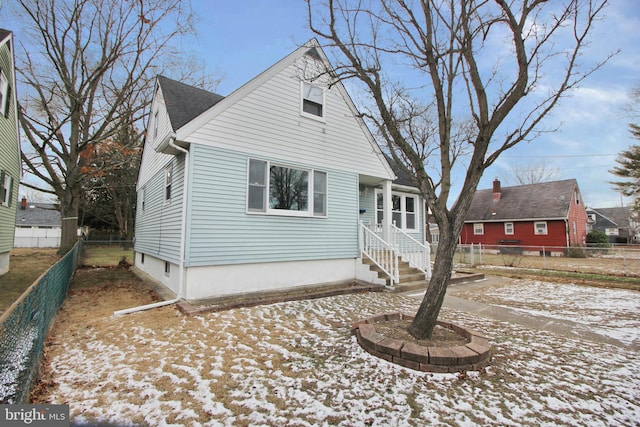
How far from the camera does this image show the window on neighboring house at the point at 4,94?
9066mm

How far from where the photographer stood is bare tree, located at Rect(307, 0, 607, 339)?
3.99m

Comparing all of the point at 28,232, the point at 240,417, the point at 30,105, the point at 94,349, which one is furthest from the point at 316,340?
the point at 28,232

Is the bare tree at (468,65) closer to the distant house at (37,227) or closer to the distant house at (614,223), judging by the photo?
the distant house at (37,227)

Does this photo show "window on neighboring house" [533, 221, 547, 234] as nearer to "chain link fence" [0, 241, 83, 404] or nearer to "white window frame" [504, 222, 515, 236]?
"white window frame" [504, 222, 515, 236]

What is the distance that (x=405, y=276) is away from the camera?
8711 millimetres

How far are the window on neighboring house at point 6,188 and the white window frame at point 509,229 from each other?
105ft

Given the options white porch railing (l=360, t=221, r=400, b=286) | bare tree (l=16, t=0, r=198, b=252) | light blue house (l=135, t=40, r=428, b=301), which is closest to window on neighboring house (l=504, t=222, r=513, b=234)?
light blue house (l=135, t=40, r=428, b=301)

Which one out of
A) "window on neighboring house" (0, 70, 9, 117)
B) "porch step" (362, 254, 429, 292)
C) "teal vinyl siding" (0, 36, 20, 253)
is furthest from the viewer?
"teal vinyl siding" (0, 36, 20, 253)

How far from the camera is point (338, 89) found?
29.8ft

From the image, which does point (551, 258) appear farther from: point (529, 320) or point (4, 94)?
point (4, 94)

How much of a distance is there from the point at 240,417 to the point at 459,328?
323 cm

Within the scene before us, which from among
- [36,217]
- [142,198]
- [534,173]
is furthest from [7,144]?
[534,173]

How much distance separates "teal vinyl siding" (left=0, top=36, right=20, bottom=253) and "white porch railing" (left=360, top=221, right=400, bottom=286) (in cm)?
1145

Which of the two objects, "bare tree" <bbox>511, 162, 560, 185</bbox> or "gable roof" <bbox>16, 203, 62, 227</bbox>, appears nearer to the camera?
"gable roof" <bbox>16, 203, 62, 227</bbox>
